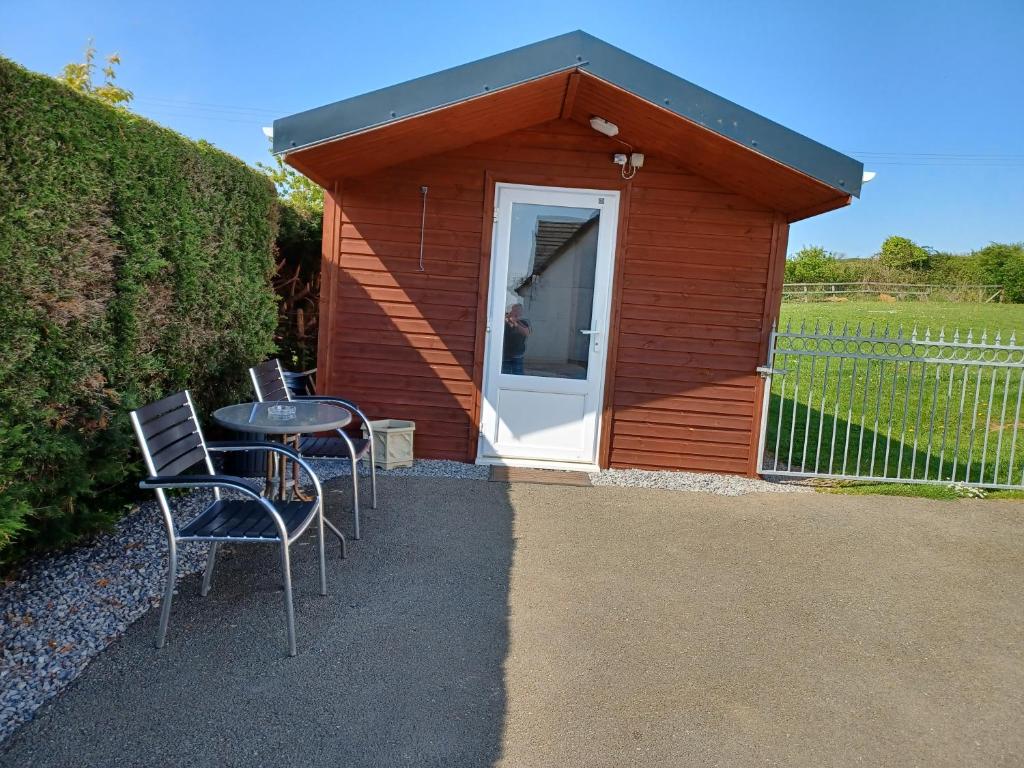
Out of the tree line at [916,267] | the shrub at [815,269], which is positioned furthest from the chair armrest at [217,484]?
the shrub at [815,269]

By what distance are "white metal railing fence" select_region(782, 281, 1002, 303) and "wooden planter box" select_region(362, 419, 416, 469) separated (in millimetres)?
18724

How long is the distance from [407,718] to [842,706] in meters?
1.55

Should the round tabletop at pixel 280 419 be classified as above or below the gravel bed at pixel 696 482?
above

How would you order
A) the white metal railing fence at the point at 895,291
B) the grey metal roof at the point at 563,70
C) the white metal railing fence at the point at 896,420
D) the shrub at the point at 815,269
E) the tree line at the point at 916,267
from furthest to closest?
1. the shrub at the point at 815,269
2. the tree line at the point at 916,267
3. the white metal railing fence at the point at 895,291
4. the white metal railing fence at the point at 896,420
5. the grey metal roof at the point at 563,70

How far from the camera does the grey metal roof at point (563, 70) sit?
4.62m

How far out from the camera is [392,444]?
5855 millimetres

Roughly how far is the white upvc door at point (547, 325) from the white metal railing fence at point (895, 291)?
17.8m

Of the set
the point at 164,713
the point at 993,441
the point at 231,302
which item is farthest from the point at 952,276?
the point at 164,713

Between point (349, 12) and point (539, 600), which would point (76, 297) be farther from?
point (349, 12)

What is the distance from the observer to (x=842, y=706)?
268 centimetres

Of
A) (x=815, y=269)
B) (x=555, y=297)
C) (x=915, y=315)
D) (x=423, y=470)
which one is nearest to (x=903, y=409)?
(x=555, y=297)

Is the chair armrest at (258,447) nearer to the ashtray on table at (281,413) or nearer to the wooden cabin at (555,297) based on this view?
the ashtray on table at (281,413)

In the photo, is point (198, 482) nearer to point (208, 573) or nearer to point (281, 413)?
point (208, 573)

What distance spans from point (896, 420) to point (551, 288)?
6.60 meters
